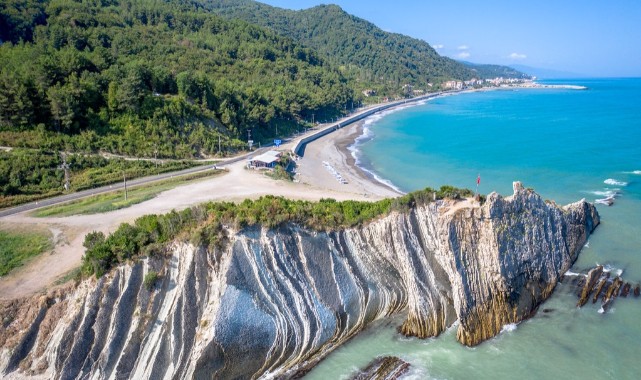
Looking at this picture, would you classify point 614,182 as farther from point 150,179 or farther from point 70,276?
point 70,276

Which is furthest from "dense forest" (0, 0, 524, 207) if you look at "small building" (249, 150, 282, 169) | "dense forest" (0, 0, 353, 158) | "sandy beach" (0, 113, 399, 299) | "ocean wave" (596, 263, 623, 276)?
"ocean wave" (596, 263, 623, 276)

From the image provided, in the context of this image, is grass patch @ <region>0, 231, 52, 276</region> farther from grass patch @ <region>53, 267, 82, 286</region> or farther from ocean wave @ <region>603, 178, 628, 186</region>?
ocean wave @ <region>603, 178, 628, 186</region>

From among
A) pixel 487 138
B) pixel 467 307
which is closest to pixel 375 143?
pixel 487 138

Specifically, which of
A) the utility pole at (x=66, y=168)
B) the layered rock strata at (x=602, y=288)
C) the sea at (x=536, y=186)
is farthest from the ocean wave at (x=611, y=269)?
the utility pole at (x=66, y=168)

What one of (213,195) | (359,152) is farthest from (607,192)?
(213,195)

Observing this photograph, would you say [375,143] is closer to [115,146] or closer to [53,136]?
[115,146]

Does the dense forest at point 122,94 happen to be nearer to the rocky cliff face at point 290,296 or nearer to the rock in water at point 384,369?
the rocky cliff face at point 290,296
